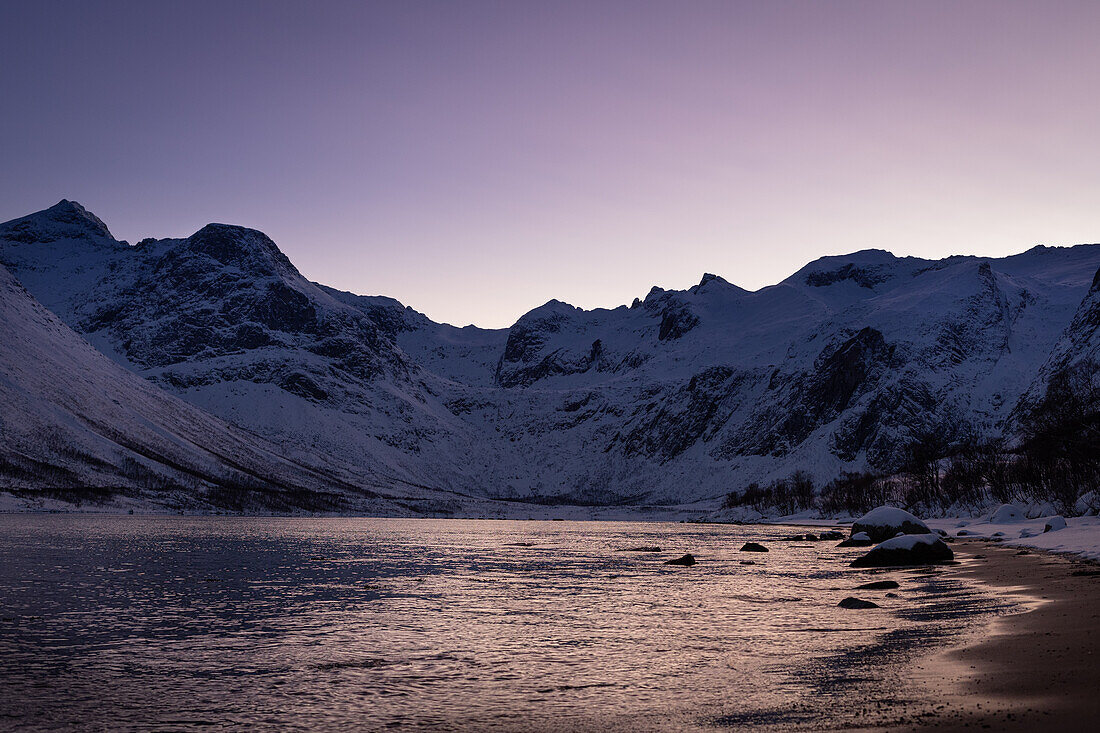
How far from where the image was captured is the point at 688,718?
16141 mm

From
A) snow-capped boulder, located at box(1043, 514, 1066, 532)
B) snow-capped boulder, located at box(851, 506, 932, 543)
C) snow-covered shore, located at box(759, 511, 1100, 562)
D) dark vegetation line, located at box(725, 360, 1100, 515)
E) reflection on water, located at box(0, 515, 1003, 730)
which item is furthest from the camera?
dark vegetation line, located at box(725, 360, 1100, 515)

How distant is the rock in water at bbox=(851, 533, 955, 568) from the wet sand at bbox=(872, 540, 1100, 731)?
22.9 meters

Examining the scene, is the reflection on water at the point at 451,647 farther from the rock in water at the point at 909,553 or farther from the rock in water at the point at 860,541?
the rock in water at the point at 860,541

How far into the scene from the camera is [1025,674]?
17.6 meters

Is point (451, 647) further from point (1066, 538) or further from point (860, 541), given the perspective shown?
point (860, 541)

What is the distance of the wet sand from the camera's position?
1425 cm

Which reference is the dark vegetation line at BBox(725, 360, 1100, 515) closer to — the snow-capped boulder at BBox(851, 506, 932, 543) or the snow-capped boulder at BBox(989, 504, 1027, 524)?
the snow-capped boulder at BBox(989, 504, 1027, 524)

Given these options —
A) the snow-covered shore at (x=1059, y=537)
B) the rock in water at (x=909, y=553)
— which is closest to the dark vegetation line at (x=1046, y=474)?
the snow-covered shore at (x=1059, y=537)

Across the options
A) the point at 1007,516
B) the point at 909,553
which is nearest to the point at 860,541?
the point at 909,553

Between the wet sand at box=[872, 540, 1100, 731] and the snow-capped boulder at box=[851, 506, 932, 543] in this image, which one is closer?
the wet sand at box=[872, 540, 1100, 731]

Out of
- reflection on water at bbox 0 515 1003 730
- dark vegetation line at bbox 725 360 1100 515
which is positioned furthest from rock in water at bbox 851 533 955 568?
dark vegetation line at bbox 725 360 1100 515

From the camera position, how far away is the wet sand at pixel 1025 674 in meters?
14.2

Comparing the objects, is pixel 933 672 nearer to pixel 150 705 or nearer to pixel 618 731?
pixel 618 731

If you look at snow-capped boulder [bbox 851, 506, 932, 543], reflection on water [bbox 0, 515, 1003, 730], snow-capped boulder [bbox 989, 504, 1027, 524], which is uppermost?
reflection on water [bbox 0, 515, 1003, 730]
